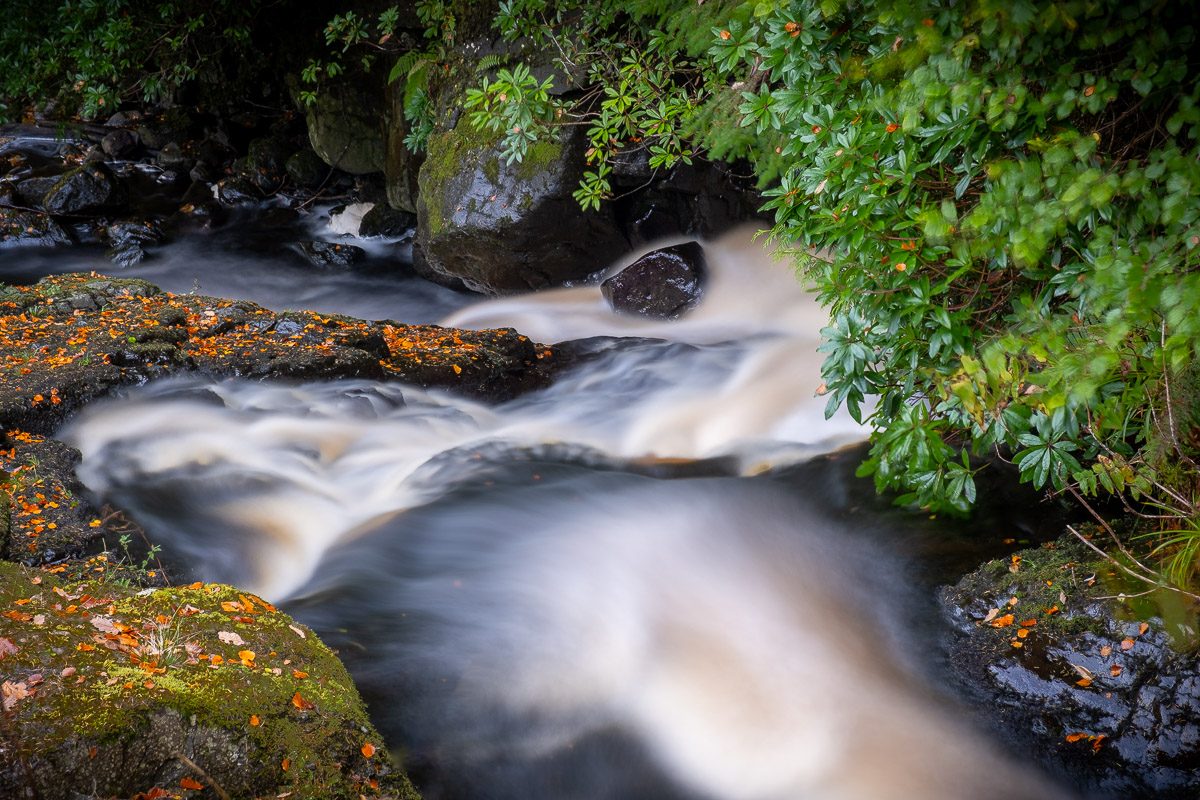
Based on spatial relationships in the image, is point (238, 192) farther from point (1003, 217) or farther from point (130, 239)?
point (1003, 217)

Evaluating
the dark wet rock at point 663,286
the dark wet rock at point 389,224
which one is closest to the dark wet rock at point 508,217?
the dark wet rock at point 663,286

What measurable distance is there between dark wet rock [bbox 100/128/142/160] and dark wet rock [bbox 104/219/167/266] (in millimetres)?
3405

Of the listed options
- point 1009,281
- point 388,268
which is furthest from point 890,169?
point 388,268

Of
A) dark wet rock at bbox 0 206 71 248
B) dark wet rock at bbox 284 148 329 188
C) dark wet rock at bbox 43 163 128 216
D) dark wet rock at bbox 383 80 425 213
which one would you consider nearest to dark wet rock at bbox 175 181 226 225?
dark wet rock at bbox 43 163 128 216

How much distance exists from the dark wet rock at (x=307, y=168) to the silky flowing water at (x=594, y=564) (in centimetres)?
833

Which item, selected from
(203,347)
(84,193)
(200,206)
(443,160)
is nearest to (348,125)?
(200,206)

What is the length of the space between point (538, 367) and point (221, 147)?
10671 millimetres

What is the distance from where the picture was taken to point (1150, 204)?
2.75 m

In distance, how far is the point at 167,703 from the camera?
2.40 meters

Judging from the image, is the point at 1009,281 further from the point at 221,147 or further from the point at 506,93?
the point at 221,147

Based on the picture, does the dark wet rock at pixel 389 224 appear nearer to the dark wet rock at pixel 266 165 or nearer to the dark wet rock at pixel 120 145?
the dark wet rock at pixel 266 165

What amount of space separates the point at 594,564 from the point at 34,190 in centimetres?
1243

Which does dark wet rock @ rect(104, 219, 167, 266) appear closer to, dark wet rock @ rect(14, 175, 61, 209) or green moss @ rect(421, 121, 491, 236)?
dark wet rock @ rect(14, 175, 61, 209)

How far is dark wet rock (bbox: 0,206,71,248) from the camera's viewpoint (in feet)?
38.4
